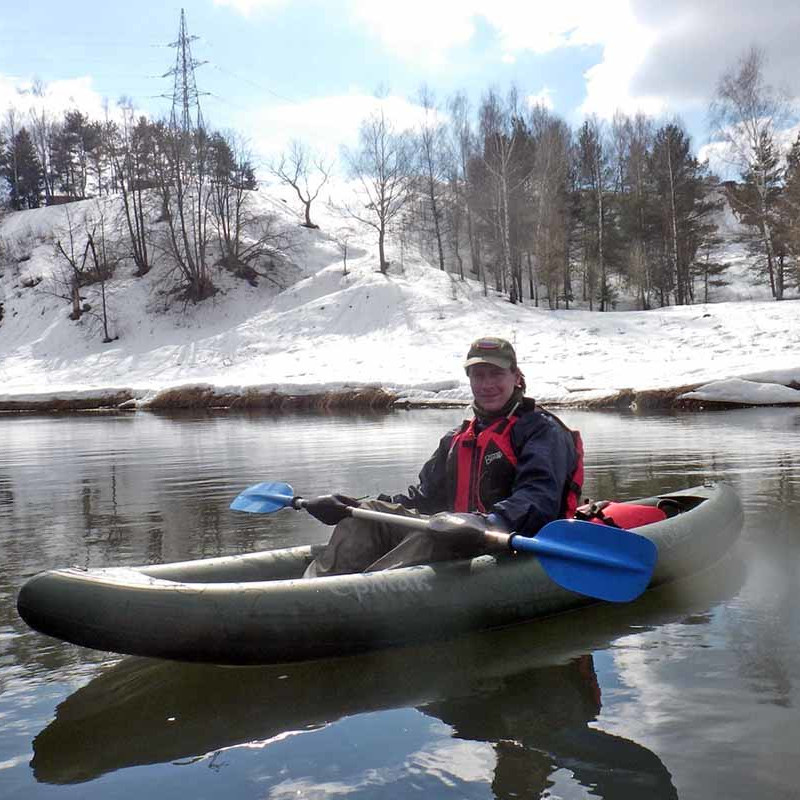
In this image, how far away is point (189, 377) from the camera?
88.2 ft

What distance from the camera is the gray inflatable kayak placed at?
3.05 metres

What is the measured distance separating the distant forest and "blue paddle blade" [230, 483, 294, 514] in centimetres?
2554

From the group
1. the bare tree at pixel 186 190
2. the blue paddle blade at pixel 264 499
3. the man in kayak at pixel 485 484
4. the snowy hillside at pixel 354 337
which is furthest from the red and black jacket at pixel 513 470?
the bare tree at pixel 186 190

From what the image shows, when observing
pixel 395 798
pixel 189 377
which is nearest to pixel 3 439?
pixel 189 377

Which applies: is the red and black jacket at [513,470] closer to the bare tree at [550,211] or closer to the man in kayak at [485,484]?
the man in kayak at [485,484]

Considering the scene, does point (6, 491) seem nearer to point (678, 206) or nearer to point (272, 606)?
point (272, 606)

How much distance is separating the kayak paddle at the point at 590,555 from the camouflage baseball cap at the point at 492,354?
0.86m

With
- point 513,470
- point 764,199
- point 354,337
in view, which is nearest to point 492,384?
point 513,470

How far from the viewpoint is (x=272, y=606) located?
320 centimetres

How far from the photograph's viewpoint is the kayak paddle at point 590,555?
3.41 meters

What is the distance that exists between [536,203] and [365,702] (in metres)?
30.9

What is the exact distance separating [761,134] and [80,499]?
2655 centimetres

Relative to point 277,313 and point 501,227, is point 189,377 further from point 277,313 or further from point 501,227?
point 501,227

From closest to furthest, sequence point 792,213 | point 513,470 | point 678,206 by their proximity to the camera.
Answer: point 513,470, point 792,213, point 678,206
